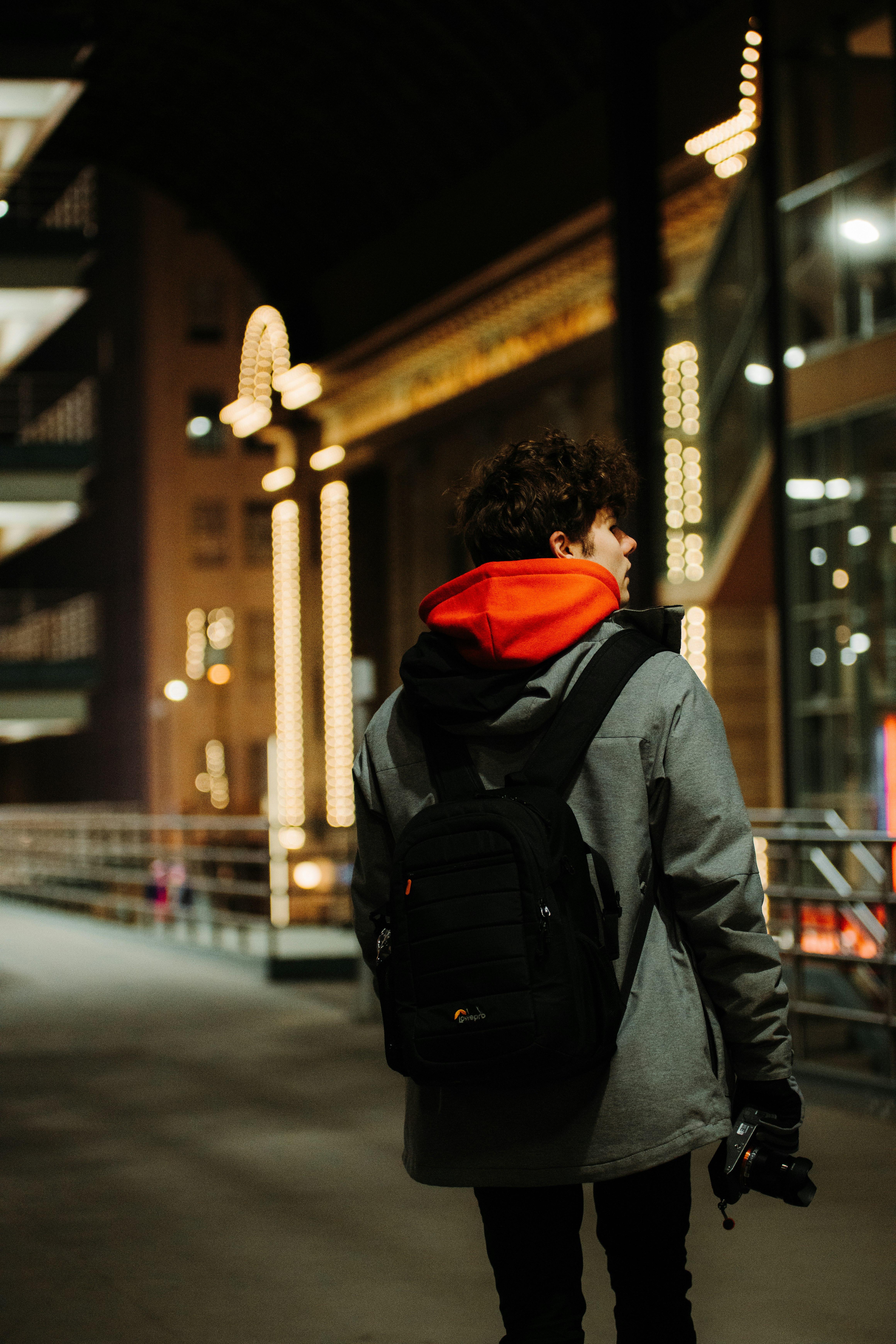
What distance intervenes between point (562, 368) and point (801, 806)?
319 inches

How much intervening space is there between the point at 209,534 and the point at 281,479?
21087 millimetres

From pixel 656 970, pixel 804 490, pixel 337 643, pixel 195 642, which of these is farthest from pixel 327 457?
pixel 656 970

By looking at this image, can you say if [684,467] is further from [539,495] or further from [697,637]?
[539,495]

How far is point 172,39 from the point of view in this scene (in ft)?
72.9

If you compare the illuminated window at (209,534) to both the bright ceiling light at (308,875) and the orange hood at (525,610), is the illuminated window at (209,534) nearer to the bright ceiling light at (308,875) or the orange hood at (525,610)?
the bright ceiling light at (308,875)

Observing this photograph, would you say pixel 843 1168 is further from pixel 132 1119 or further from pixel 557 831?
pixel 557 831

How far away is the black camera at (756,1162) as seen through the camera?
97.8 inches

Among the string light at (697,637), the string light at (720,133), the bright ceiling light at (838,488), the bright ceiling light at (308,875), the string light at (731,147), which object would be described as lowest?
the bright ceiling light at (308,875)

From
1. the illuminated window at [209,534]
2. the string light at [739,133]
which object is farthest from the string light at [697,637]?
the illuminated window at [209,534]

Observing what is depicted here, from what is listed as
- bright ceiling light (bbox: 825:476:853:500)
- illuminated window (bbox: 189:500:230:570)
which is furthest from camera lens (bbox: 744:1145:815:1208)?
illuminated window (bbox: 189:500:230:570)

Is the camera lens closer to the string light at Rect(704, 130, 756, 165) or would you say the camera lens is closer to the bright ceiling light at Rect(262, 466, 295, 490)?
the string light at Rect(704, 130, 756, 165)

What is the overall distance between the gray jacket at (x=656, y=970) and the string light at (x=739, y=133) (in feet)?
48.0

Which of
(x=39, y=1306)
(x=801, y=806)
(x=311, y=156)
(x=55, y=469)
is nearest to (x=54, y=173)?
(x=55, y=469)

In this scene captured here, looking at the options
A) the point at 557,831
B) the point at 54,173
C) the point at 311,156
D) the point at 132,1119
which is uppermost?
the point at 54,173
